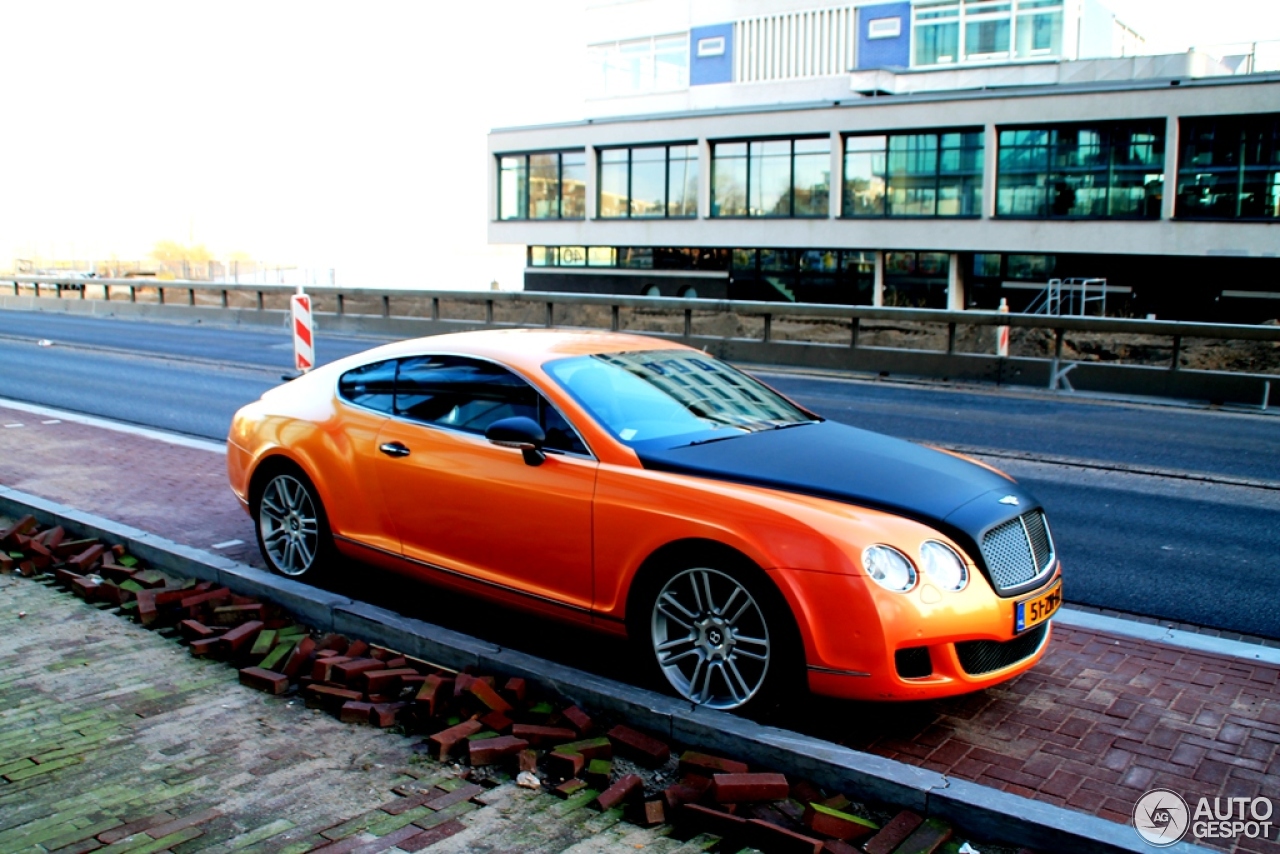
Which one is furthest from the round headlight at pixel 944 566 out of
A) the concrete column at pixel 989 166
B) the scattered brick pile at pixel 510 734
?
the concrete column at pixel 989 166

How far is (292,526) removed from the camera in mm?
6789

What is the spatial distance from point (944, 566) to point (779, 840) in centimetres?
145

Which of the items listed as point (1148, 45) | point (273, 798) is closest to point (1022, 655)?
point (273, 798)

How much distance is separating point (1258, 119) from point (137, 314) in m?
34.3

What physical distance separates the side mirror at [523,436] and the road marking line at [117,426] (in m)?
6.47

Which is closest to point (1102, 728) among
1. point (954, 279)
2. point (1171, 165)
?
point (1171, 165)

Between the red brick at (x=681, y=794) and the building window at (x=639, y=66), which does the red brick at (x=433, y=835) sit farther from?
the building window at (x=639, y=66)

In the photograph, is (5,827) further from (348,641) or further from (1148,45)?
(1148,45)

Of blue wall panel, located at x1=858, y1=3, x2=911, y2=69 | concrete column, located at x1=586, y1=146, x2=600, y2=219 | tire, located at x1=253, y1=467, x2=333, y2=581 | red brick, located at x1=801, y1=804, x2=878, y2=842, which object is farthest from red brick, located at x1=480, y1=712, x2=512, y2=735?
blue wall panel, located at x1=858, y1=3, x2=911, y2=69

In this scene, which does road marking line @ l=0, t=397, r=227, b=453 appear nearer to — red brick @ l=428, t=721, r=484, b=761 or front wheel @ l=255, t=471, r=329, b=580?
front wheel @ l=255, t=471, r=329, b=580

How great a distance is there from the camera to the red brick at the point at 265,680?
5117mm

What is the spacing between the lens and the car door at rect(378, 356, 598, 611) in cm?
539

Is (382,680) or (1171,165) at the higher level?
(1171,165)

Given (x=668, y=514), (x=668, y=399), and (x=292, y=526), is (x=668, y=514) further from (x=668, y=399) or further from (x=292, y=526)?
(x=292, y=526)
